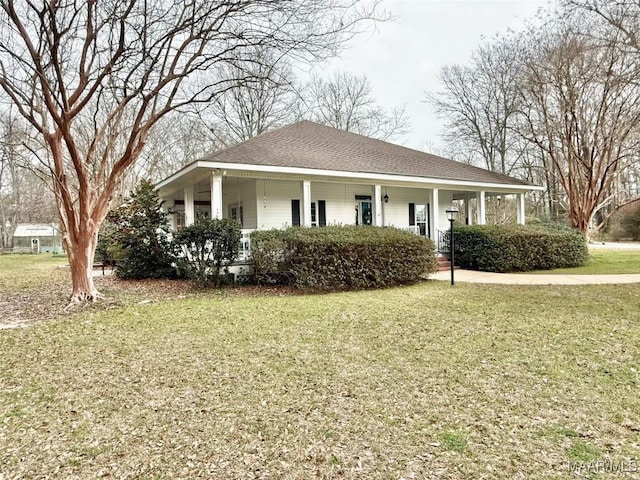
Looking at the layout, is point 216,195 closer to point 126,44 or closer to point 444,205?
point 126,44

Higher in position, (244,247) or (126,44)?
(126,44)

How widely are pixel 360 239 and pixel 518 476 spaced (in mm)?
7291

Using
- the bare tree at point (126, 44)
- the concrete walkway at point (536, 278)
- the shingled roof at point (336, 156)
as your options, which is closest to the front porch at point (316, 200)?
the shingled roof at point (336, 156)

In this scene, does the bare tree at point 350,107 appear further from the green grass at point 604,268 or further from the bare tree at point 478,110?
the green grass at point 604,268

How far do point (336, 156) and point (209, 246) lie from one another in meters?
Result: 6.12

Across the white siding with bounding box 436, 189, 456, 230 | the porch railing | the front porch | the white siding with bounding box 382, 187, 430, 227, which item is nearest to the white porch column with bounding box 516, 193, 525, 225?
the front porch

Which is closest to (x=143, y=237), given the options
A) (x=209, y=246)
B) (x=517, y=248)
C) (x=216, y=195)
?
(x=216, y=195)

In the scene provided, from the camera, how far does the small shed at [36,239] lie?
119 feet

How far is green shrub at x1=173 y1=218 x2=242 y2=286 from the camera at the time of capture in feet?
30.6

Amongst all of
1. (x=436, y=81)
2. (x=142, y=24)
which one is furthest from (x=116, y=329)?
(x=436, y=81)

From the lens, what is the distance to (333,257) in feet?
30.0

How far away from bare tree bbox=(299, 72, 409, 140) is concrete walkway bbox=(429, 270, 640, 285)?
20.3 metres

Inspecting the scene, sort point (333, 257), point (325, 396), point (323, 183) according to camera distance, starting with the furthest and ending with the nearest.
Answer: point (323, 183) → point (333, 257) → point (325, 396)

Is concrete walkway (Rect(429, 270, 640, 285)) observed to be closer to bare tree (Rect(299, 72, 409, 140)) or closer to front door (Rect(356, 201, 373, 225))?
front door (Rect(356, 201, 373, 225))
